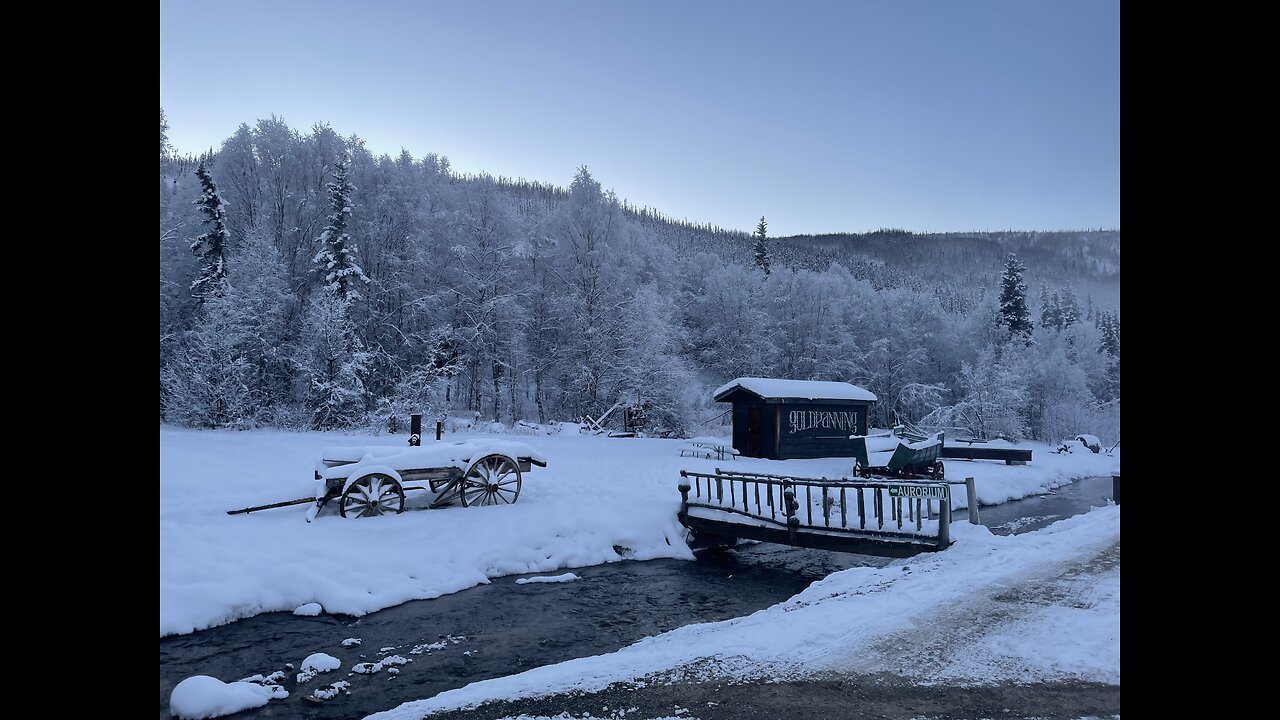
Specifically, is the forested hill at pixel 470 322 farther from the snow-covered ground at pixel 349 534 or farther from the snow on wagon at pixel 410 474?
the snow on wagon at pixel 410 474

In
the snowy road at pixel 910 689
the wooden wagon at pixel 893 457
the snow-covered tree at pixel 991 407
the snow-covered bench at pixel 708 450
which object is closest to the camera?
the snowy road at pixel 910 689

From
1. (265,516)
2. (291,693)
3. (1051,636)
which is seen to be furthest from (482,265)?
(1051,636)

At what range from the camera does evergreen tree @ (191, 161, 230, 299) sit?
29.9 metres

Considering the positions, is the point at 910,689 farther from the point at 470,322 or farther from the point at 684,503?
the point at 470,322

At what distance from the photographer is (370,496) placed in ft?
44.3

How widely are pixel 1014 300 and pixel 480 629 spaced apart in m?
47.9

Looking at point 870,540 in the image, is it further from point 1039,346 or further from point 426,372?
point 1039,346

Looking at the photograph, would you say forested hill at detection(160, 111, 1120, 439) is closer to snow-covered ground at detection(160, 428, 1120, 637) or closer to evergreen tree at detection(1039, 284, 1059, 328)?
evergreen tree at detection(1039, 284, 1059, 328)

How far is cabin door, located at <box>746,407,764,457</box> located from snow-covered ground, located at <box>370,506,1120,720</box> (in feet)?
56.1

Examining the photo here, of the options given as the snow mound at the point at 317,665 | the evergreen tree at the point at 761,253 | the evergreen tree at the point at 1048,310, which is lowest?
the snow mound at the point at 317,665

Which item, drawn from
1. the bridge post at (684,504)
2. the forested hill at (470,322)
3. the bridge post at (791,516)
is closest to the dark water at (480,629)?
the bridge post at (791,516)

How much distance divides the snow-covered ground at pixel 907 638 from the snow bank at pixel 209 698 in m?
1.94

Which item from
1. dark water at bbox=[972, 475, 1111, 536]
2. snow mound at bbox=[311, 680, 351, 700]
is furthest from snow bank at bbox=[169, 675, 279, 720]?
dark water at bbox=[972, 475, 1111, 536]

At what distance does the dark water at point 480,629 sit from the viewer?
7191mm
